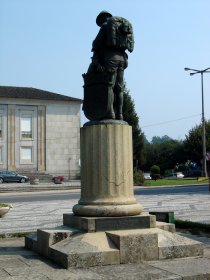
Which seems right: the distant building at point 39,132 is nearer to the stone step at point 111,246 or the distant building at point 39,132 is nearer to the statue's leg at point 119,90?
the statue's leg at point 119,90

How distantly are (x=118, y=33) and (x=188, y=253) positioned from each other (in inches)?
152

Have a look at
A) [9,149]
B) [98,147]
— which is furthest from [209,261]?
[9,149]

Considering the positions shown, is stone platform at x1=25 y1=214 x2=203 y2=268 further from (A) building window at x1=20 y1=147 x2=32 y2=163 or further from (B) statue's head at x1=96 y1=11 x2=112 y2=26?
(A) building window at x1=20 y1=147 x2=32 y2=163

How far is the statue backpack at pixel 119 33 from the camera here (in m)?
8.26

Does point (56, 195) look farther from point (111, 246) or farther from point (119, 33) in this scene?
point (111, 246)

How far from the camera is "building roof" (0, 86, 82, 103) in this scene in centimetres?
6444

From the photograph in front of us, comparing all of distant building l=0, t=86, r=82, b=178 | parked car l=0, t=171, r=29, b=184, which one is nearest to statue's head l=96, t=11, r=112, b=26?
parked car l=0, t=171, r=29, b=184

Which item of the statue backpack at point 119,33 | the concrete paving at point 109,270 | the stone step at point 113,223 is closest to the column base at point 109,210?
the stone step at point 113,223

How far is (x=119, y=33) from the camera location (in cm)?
835

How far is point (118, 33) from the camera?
328 inches

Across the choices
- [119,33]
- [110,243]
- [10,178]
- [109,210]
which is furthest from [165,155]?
[110,243]

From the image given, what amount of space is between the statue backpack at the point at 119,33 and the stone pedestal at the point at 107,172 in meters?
1.45

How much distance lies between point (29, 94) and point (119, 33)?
59.0 m

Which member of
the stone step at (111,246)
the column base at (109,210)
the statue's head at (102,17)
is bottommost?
the stone step at (111,246)
